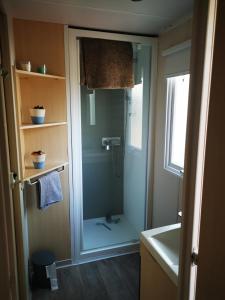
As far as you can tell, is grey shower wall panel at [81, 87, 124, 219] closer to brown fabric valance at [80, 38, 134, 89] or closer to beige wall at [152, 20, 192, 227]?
brown fabric valance at [80, 38, 134, 89]

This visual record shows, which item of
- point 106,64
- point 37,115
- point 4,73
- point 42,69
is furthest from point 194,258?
point 106,64

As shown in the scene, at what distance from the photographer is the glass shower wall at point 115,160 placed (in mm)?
2656

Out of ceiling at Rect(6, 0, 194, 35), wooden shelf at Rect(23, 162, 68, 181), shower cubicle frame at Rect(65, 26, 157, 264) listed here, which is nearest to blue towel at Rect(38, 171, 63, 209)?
wooden shelf at Rect(23, 162, 68, 181)

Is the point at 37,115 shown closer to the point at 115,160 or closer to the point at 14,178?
the point at 14,178

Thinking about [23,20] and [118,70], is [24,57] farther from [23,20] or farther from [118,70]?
[118,70]

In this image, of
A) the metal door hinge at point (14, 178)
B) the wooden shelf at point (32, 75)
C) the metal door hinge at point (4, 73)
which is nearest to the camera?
the metal door hinge at point (4, 73)

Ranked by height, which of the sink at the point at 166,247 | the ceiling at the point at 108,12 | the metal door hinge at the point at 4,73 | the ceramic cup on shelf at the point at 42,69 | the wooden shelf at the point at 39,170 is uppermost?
the ceiling at the point at 108,12

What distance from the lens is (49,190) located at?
2158 millimetres

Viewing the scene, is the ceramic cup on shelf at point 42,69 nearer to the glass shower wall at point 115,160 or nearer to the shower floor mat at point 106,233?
the glass shower wall at point 115,160

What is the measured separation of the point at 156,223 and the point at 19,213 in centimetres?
154

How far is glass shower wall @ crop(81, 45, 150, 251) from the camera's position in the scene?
2656 mm

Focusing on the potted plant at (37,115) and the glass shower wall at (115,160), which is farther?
the glass shower wall at (115,160)

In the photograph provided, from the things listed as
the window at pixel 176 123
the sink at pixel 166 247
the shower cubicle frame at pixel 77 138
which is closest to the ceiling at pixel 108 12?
the shower cubicle frame at pixel 77 138

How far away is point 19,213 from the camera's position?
1.71 metres
